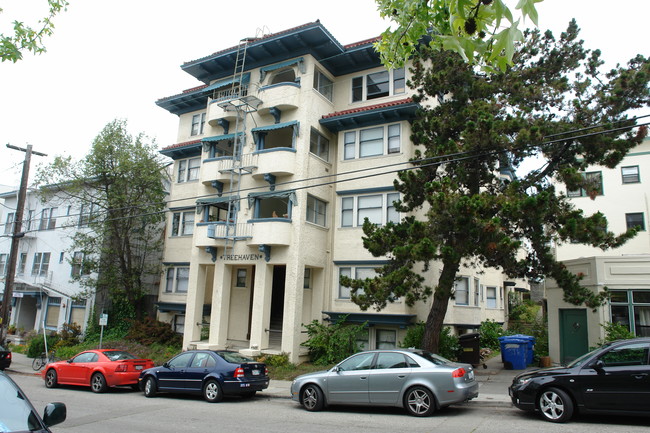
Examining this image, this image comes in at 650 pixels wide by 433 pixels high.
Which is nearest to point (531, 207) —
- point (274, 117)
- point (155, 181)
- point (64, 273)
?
point (274, 117)

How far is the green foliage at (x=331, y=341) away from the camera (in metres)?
20.4

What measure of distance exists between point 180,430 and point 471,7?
10.1 meters

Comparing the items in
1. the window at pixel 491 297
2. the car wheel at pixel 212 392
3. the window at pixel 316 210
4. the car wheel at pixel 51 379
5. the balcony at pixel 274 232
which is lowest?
the car wheel at pixel 51 379

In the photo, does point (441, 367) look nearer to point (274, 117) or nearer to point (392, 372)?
point (392, 372)

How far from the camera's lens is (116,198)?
86.0ft

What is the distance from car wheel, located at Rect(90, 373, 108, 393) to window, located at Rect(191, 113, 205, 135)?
16282 millimetres

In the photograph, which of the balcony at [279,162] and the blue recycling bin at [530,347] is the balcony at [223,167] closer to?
the balcony at [279,162]

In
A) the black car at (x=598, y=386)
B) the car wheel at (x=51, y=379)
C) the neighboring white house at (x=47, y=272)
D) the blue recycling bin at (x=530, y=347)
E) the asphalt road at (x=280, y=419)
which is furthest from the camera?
the neighboring white house at (x=47, y=272)

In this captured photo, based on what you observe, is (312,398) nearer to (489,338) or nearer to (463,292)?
(463,292)

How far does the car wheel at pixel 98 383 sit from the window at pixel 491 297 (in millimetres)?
21210

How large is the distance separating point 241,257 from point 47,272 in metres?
18.7

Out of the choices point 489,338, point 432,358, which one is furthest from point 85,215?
point 432,358

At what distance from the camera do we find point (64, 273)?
32.4 m

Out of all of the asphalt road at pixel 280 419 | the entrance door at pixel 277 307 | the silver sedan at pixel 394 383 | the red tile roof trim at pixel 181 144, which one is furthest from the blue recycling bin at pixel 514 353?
the red tile roof trim at pixel 181 144
